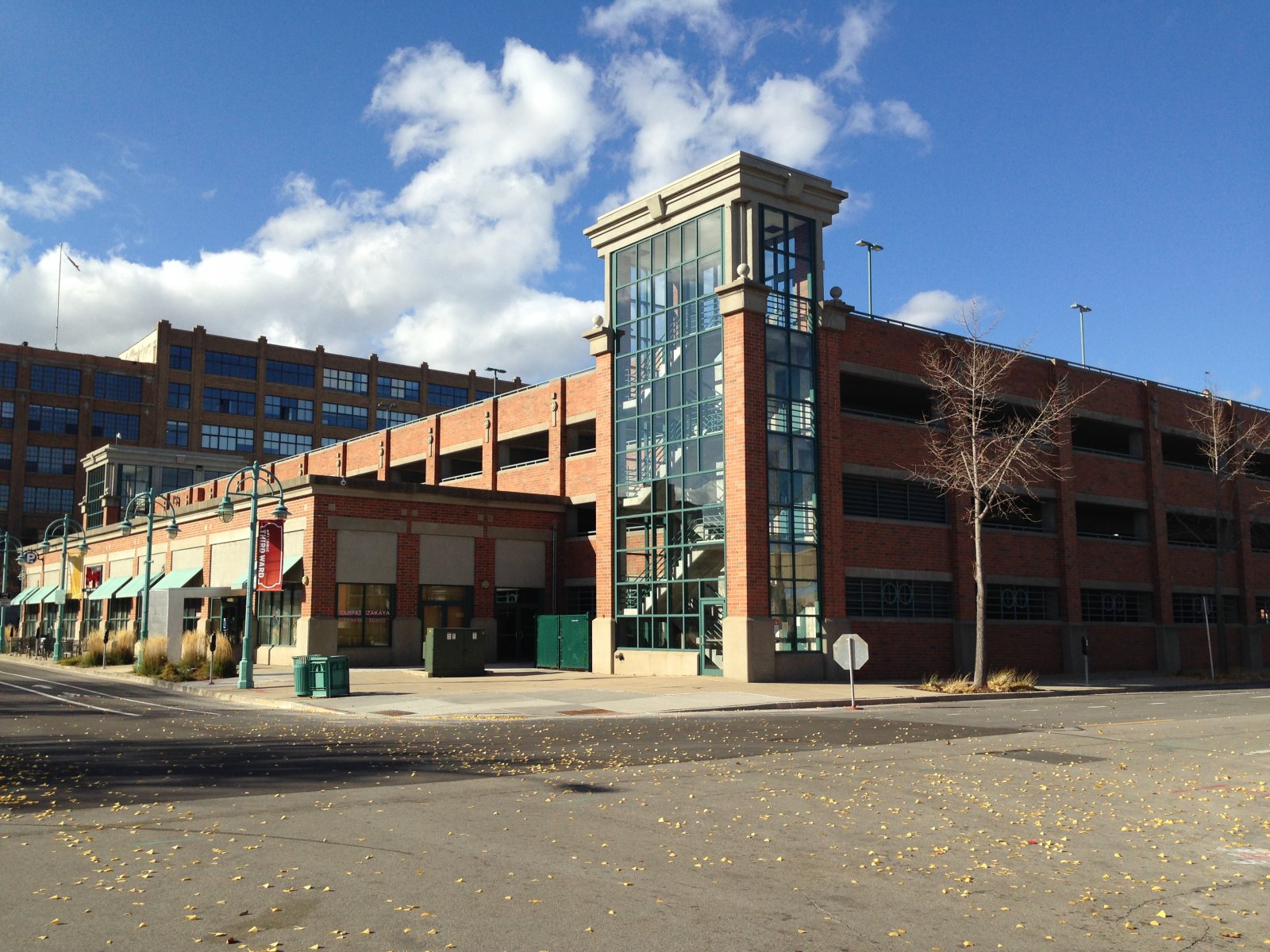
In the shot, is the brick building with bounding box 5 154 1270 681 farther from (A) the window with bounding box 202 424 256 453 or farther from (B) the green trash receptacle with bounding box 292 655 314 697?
(A) the window with bounding box 202 424 256 453

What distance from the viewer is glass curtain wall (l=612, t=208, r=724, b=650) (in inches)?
1312

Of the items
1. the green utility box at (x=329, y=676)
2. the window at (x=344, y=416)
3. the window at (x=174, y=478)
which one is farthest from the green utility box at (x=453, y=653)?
the window at (x=344, y=416)

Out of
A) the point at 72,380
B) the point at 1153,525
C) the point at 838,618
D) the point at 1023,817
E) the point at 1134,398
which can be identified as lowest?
the point at 1023,817

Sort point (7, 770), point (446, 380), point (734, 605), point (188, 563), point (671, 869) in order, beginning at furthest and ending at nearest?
point (446, 380) → point (188, 563) → point (734, 605) → point (7, 770) → point (671, 869)

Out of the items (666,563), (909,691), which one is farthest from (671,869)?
(666,563)

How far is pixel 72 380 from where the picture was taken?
89.4 meters

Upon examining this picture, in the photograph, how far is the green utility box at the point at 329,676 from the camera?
24266 millimetres

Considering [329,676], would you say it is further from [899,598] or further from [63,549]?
[63,549]

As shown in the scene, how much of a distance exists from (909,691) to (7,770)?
20794 mm

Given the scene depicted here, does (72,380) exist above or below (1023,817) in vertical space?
above

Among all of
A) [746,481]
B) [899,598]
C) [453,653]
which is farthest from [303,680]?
[899,598]

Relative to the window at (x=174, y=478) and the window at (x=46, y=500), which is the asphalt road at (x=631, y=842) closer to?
the window at (x=174, y=478)

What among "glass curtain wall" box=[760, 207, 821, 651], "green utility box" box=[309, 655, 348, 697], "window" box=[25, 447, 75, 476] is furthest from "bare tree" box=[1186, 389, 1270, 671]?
"window" box=[25, 447, 75, 476]

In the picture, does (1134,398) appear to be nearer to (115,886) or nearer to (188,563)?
(188,563)
